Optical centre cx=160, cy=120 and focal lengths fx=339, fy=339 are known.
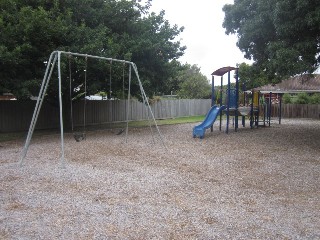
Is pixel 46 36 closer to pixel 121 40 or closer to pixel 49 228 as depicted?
pixel 121 40

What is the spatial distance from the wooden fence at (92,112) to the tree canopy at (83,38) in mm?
2764

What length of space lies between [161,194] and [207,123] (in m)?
9.48

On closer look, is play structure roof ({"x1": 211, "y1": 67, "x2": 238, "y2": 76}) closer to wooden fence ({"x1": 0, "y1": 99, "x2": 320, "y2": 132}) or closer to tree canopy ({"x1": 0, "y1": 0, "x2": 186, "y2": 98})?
tree canopy ({"x1": 0, "y1": 0, "x2": 186, "y2": 98})

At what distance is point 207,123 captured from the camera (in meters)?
15.2

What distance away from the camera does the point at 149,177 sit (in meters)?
7.36

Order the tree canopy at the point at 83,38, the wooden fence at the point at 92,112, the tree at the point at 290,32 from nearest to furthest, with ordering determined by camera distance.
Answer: the tree at the point at 290,32, the tree canopy at the point at 83,38, the wooden fence at the point at 92,112

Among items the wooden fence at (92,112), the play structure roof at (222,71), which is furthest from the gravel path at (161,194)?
the wooden fence at (92,112)

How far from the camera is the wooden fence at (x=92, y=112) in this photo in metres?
17.0

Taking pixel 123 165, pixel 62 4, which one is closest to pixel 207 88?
pixel 62 4

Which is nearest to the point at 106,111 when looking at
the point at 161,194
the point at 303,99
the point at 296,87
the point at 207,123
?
the point at 207,123

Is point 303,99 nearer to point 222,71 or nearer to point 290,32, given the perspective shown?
point 222,71

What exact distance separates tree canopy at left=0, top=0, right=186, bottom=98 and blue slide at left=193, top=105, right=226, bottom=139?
297cm

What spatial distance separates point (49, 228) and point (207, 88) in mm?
39063

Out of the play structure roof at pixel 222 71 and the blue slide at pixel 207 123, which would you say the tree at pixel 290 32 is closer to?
the play structure roof at pixel 222 71
